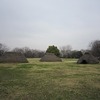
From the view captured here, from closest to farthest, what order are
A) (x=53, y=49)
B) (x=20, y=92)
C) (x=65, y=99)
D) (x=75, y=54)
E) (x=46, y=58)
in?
(x=65, y=99) → (x=20, y=92) → (x=46, y=58) → (x=53, y=49) → (x=75, y=54)

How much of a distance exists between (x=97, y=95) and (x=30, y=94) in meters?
3.27

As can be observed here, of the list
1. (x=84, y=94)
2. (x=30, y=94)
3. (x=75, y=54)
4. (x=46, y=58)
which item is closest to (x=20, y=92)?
(x=30, y=94)

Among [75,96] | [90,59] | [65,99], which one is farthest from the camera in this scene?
[90,59]

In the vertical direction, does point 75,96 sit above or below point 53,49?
below

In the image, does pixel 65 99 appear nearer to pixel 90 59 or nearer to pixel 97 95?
pixel 97 95

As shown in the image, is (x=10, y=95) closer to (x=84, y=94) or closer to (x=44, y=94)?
(x=44, y=94)

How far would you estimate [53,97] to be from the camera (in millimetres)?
8297

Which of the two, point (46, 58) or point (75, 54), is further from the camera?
point (75, 54)

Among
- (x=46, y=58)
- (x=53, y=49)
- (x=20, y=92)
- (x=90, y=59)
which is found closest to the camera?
(x=20, y=92)

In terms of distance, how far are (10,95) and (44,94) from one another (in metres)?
1.66

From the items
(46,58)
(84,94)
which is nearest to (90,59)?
(46,58)

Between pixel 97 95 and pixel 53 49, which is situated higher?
pixel 53 49

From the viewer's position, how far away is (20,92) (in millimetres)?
9320

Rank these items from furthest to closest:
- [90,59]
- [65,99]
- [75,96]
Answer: [90,59] → [75,96] → [65,99]
